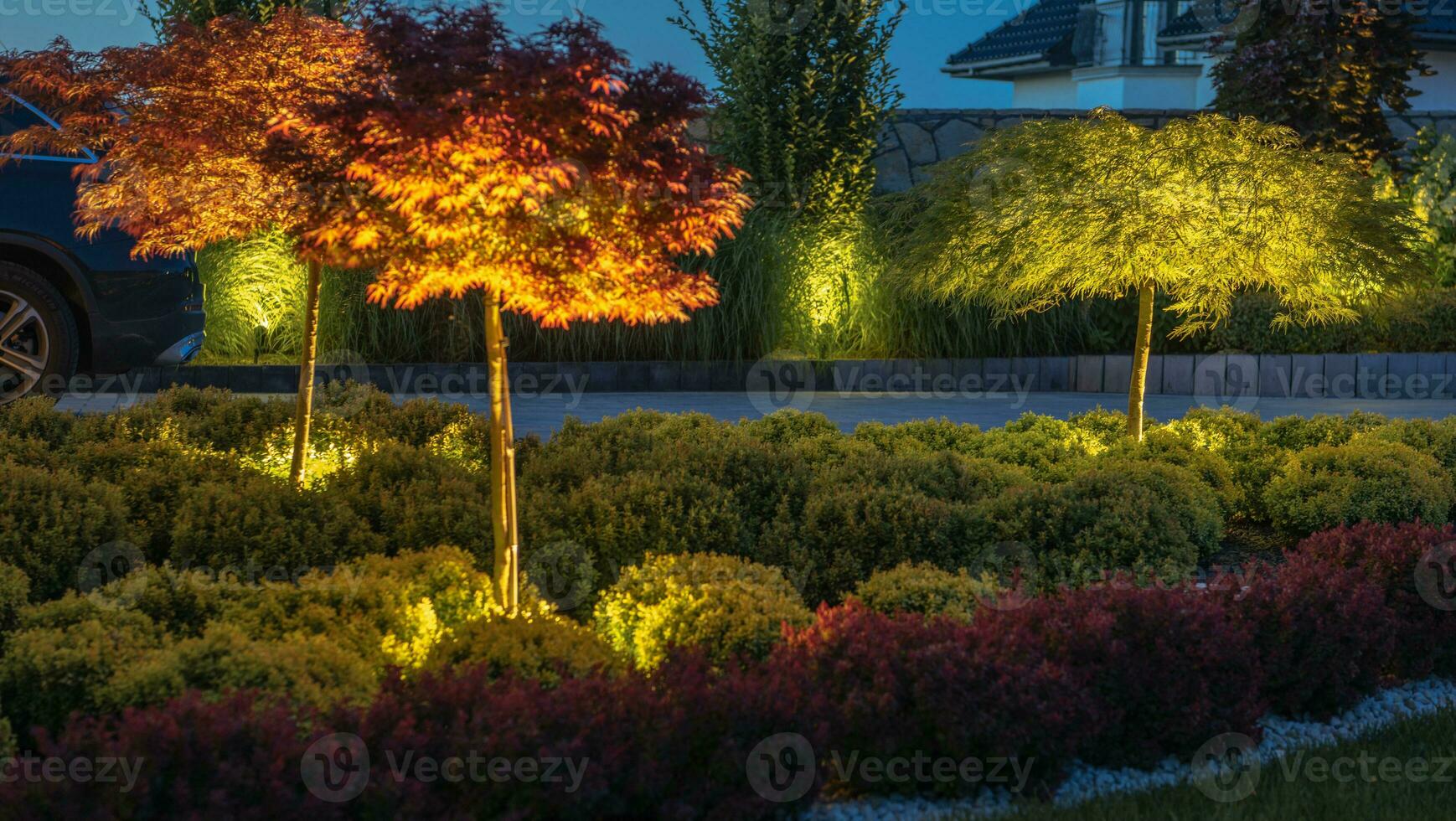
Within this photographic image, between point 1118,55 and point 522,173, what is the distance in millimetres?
22998

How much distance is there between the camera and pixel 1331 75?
15.3m

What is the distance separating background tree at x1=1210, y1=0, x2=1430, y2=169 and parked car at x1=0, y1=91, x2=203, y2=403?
11909 mm

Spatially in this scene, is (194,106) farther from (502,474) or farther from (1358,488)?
(1358,488)

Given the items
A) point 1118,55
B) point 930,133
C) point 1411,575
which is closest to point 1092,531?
point 1411,575

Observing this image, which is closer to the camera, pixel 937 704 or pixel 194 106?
pixel 937 704

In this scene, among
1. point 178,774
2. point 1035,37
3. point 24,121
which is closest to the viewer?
point 178,774

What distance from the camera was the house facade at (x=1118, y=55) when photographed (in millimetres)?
21566

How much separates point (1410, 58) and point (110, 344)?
46.7 ft

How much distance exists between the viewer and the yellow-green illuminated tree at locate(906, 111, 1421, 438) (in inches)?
287

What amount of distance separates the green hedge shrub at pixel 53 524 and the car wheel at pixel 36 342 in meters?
2.90

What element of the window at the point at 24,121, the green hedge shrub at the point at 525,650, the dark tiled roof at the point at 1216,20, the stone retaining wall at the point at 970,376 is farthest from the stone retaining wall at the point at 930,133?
the green hedge shrub at the point at 525,650

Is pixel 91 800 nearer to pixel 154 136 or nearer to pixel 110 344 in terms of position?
pixel 154 136

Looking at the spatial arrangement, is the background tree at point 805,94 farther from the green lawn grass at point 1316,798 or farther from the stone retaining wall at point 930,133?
the green lawn grass at point 1316,798

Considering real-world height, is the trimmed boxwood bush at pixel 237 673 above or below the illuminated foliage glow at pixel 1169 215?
below
